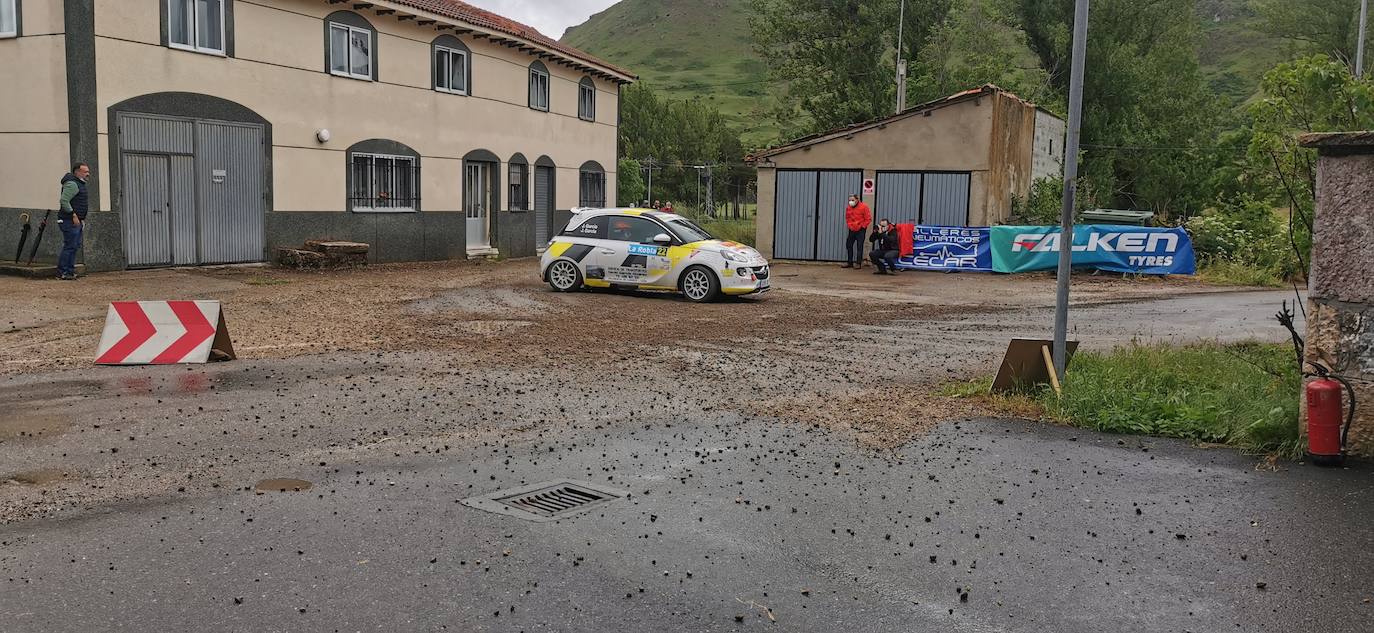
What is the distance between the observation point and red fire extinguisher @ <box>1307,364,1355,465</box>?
7.01 meters

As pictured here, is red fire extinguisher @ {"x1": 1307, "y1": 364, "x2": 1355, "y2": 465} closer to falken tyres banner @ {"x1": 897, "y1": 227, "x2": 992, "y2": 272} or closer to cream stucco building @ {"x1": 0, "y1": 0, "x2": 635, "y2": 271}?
cream stucco building @ {"x1": 0, "y1": 0, "x2": 635, "y2": 271}

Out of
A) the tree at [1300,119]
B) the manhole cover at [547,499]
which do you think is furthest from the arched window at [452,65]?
the manhole cover at [547,499]

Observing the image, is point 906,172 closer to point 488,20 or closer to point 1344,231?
point 488,20

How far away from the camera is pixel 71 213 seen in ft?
55.6

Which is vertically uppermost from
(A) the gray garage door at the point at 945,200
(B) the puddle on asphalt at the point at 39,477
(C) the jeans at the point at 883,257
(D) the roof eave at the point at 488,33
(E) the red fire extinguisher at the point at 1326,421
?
(D) the roof eave at the point at 488,33

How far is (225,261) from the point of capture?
2083 centimetres

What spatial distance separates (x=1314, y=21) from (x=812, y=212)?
3489 cm

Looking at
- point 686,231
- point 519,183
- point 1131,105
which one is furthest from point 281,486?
point 1131,105

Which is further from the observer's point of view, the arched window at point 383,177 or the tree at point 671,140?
the tree at point 671,140

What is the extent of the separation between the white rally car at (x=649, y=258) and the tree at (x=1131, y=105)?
2695cm

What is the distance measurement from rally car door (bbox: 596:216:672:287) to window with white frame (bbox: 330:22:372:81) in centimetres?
871

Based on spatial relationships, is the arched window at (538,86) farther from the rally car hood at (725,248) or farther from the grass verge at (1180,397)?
the grass verge at (1180,397)

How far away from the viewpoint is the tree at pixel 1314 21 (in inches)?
1945

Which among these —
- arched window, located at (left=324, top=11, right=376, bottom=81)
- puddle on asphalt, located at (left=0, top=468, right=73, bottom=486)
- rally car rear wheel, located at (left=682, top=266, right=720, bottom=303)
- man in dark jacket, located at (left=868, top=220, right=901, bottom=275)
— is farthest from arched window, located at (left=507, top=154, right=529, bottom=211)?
puddle on asphalt, located at (left=0, top=468, right=73, bottom=486)
